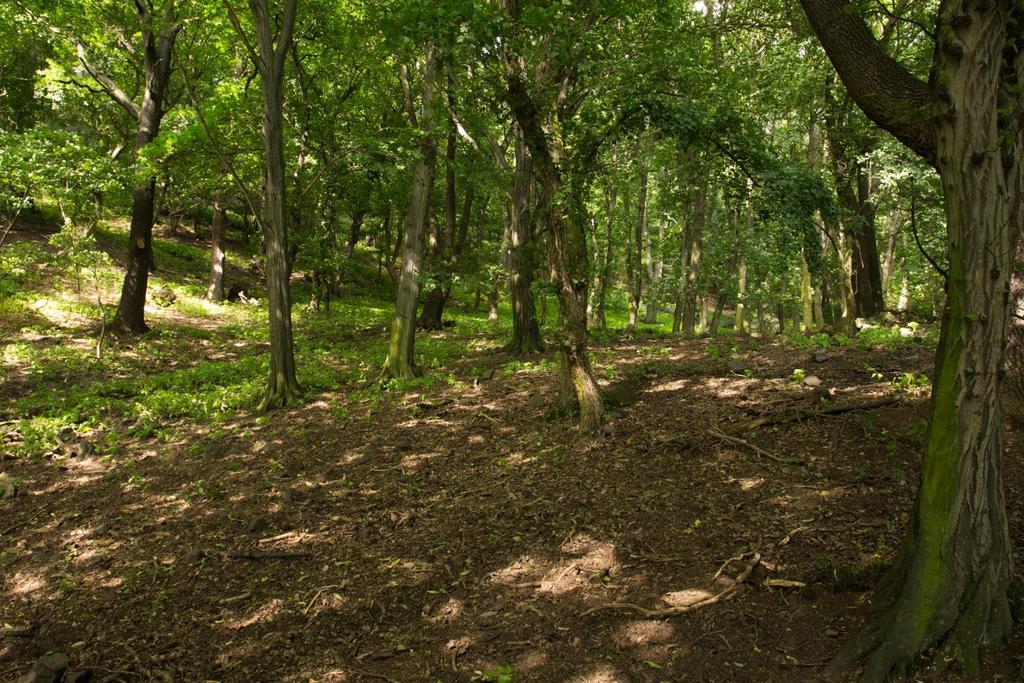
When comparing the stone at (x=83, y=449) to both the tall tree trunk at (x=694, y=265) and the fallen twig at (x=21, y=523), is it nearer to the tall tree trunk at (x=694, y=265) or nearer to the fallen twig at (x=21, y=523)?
the fallen twig at (x=21, y=523)

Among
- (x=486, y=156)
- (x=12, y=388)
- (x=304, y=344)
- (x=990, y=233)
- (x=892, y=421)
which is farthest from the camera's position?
(x=304, y=344)

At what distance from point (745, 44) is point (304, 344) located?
612 inches

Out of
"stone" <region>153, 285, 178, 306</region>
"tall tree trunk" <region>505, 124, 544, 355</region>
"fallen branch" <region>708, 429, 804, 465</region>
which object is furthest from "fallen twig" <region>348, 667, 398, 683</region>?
"stone" <region>153, 285, 178, 306</region>

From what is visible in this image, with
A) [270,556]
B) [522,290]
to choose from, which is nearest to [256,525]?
[270,556]

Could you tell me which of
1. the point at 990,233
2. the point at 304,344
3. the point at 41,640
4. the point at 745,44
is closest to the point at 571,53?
the point at 990,233

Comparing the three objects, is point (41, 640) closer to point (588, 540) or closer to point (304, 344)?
point (588, 540)

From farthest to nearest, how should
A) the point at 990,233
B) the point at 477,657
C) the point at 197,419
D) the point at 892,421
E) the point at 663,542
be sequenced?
the point at 197,419 → the point at 892,421 → the point at 663,542 → the point at 477,657 → the point at 990,233

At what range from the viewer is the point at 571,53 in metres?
7.22

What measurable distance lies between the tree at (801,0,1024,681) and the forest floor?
256 millimetres

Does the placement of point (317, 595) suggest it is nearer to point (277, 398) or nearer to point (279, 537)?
point (279, 537)

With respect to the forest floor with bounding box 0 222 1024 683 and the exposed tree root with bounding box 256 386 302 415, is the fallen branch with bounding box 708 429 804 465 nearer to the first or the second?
the forest floor with bounding box 0 222 1024 683

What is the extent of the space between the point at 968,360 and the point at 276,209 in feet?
33.6

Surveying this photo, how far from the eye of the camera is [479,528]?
5.93 meters

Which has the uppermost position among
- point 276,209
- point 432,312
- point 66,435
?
point 276,209
